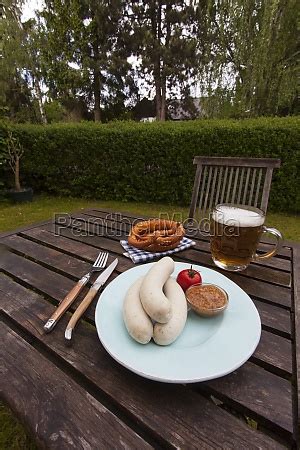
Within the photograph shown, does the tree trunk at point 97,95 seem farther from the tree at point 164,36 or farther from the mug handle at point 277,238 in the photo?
the mug handle at point 277,238

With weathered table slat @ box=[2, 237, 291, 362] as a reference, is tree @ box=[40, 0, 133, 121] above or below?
above

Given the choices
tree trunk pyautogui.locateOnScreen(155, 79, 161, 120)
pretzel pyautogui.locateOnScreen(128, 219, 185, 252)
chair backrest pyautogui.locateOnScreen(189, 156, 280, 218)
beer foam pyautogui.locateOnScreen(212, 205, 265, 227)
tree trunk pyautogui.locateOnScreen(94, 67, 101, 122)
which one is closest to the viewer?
beer foam pyautogui.locateOnScreen(212, 205, 265, 227)

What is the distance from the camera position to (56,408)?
457mm

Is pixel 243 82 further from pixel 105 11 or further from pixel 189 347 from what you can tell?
pixel 105 11

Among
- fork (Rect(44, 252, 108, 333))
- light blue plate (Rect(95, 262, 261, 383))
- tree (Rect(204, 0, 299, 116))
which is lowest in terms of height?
fork (Rect(44, 252, 108, 333))

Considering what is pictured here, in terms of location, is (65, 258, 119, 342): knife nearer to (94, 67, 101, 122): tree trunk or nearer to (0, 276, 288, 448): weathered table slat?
(0, 276, 288, 448): weathered table slat

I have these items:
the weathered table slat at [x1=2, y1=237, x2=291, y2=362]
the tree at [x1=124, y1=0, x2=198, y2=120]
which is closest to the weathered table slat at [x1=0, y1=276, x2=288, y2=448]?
the weathered table slat at [x1=2, y1=237, x2=291, y2=362]

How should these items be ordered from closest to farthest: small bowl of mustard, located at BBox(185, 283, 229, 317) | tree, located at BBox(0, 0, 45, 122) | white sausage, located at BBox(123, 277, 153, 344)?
white sausage, located at BBox(123, 277, 153, 344)
small bowl of mustard, located at BBox(185, 283, 229, 317)
tree, located at BBox(0, 0, 45, 122)

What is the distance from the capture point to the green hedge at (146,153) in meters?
3.64

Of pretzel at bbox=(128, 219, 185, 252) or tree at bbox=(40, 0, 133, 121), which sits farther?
tree at bbox=(40, 0, 133, 121)

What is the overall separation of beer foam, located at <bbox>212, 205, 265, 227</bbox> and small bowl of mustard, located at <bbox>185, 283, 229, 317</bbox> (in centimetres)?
26

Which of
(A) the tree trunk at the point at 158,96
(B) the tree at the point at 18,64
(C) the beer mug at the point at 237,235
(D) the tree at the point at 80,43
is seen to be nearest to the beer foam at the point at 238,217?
(C) the beer mug at the point at 237,235

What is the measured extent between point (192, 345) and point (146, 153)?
4107 mm

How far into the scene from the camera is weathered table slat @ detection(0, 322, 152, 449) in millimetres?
415
